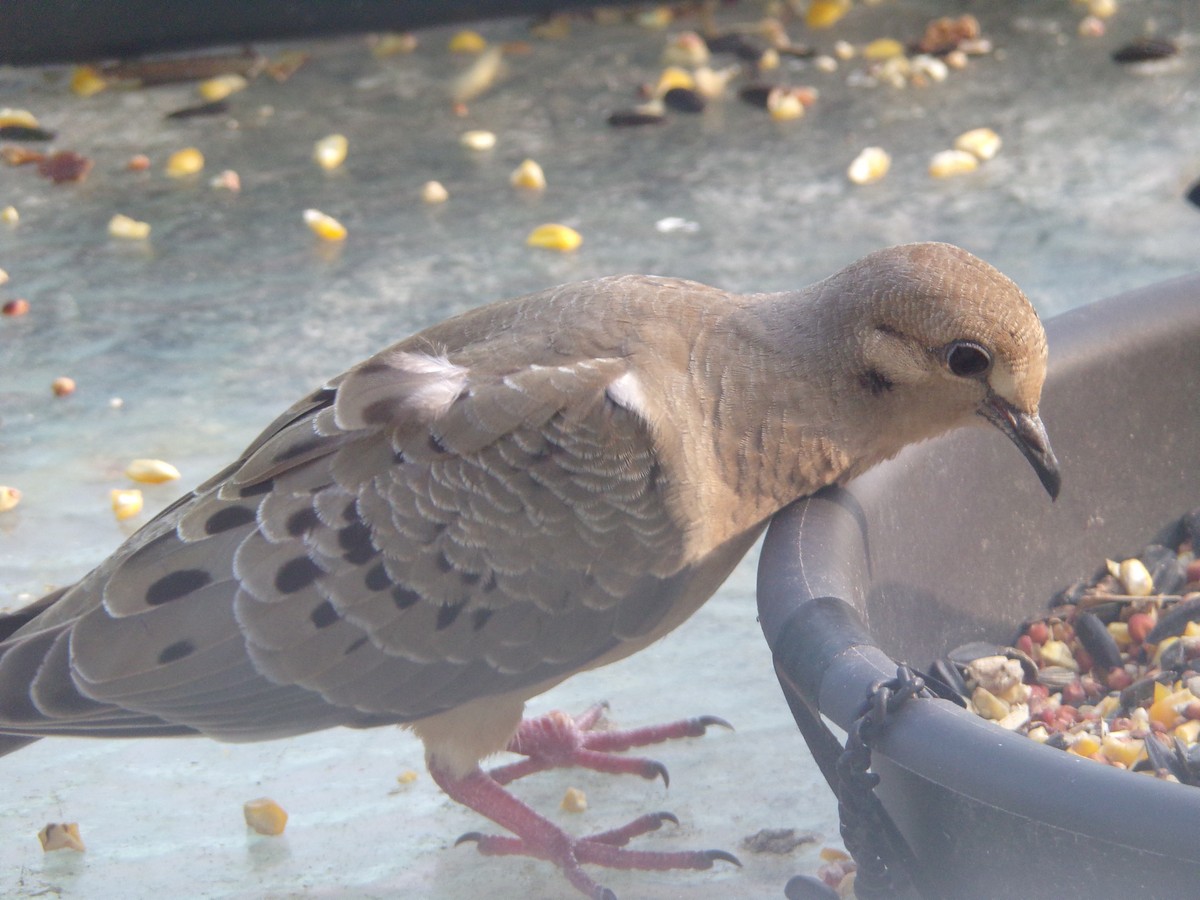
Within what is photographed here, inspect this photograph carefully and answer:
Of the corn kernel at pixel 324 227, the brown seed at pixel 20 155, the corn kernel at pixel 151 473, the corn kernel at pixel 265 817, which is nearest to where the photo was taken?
the corn kernel at pixel 265 817

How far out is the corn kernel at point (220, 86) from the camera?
6.95 m

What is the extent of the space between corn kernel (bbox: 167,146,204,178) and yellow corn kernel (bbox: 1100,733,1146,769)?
4890mm

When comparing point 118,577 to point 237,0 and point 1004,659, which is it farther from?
point 237,0

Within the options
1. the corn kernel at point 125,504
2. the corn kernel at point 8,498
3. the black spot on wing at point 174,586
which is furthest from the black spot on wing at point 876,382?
the corn kernel at point 8,498

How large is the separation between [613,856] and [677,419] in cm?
93

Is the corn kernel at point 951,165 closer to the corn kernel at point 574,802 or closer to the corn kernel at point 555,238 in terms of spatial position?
the corn kernel at point 555,238

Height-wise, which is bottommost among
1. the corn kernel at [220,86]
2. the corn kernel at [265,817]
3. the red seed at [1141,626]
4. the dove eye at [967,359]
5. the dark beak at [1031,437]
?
the corn kernel at [220,86]

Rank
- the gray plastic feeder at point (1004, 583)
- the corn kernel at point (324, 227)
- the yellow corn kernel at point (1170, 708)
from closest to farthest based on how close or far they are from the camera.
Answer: the gray plastic feeder at point (1004, 583) < the yellow corn kernel at point (1170, 708) < the corn kernel at point (324, 227)

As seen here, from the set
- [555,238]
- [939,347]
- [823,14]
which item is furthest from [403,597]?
[823,14]

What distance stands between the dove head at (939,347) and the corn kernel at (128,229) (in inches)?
148

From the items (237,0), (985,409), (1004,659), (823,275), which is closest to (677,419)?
(985,409)

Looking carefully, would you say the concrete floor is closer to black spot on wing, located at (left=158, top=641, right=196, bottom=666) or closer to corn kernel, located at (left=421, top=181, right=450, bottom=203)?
corn kernel, located at (left=421, top=181, right=450, bottom=203)

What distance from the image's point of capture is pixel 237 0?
714cm

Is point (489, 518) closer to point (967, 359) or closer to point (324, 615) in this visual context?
point (324, 615)
